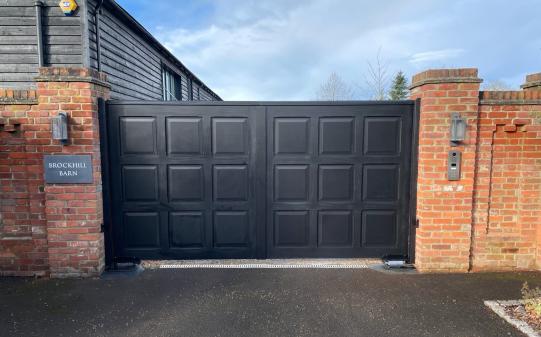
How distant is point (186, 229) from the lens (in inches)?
158

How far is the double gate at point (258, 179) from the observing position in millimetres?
3846

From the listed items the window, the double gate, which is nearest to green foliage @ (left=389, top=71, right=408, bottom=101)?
the window

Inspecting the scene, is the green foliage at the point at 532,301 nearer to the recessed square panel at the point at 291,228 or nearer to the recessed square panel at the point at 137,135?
the recessed square panel at the point at 291,228

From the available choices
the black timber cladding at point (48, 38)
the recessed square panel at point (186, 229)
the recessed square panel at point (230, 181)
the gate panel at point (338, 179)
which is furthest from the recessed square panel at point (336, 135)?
the black timber cladding at point (48, 38)

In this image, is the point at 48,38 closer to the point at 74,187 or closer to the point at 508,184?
the point at 74,187

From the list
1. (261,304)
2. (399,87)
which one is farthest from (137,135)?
(399,87)

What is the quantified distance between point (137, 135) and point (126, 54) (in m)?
4.57

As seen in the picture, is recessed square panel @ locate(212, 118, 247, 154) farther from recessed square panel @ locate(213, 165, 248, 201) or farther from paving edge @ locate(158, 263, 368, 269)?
paving edge @ locate(158, 263, 368, 269)

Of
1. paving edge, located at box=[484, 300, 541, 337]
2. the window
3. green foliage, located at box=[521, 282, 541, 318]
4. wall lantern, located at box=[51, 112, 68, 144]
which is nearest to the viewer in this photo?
paving edge, located at box=[484, 300, 541, 337]

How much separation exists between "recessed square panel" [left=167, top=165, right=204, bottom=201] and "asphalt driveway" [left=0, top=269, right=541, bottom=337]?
0.99 m

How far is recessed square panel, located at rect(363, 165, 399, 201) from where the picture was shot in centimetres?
394

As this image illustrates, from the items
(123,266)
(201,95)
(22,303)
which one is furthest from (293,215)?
(201,95)

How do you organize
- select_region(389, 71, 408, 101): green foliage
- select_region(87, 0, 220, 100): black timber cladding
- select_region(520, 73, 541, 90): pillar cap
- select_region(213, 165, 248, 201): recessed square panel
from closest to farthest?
select_region(520, 73, 541, 90): pillar cap < select_region(213, 165, 248, 201): recessed square panel < select_region(87, 0, 220, 100): black timber cladding < select_region(389, 71, 408, 101): green foliage

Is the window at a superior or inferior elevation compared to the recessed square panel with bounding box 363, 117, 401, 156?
superior
